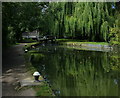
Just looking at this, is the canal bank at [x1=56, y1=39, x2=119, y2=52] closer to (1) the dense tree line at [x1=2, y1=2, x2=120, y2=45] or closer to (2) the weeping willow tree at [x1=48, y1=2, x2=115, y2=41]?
(1) the dense tree line at [x1=2, y1=2, x2=120, y2=45]

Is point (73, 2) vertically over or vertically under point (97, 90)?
over

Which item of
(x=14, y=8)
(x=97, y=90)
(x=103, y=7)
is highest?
(x=103, y=7)

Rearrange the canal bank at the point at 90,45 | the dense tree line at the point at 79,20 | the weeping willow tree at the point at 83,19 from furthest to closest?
the weeping willow tree at the point at 83,19, the dense tree line at the point at 79,20, the canal bank at the point at 90,45

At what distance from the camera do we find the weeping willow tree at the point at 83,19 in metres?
32.1


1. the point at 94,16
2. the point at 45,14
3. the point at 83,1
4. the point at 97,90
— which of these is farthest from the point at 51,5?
the point at 97,90

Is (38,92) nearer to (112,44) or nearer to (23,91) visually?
(23,91)

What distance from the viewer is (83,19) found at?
110 ft

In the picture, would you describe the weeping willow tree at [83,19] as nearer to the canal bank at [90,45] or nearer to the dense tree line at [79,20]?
the dense tree line at [79,20]

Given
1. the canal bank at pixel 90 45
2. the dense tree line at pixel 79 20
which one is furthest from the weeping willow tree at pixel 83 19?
the canal bank at pixel 90 45

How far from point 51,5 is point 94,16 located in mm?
10621

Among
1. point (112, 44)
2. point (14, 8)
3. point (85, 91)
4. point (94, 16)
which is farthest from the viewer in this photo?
point (94, 16)

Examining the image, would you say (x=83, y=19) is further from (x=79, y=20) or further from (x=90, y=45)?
(x=90, y=45)

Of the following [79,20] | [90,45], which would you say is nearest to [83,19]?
[79,20]

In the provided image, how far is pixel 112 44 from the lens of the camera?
92.8ft
